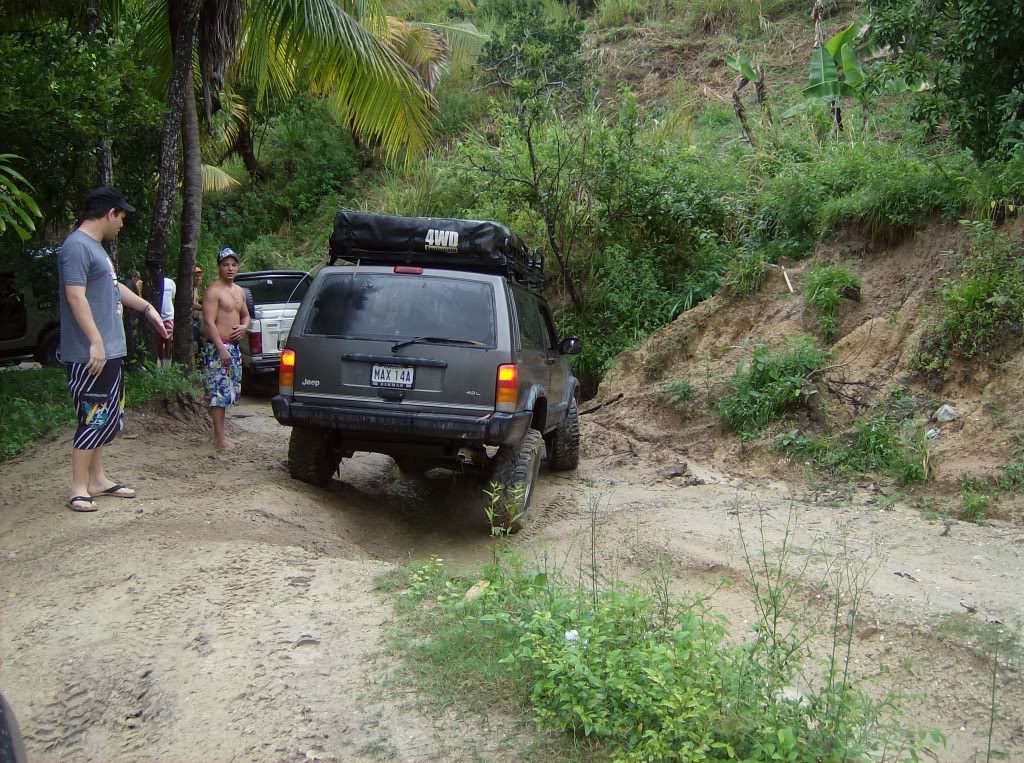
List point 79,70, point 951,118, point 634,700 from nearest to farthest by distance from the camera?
point 634,700 < point 79,70 < point 951,118

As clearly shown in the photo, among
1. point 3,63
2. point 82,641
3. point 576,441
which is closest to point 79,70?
point 3,63

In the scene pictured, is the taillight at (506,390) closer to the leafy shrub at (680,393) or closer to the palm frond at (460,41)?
the leafy shrub at (680,393)

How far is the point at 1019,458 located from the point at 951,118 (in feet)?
13.2

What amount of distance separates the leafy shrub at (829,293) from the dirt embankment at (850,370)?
11cm

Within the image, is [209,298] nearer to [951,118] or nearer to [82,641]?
[82,641]

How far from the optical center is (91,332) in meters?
5.86

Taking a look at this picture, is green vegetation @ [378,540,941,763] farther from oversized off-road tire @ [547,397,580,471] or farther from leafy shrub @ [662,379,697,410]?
leafy shrub @ [662,379,697,410]

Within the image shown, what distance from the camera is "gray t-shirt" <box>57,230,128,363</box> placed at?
5.88m

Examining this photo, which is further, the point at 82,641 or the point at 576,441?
the point at 576,441

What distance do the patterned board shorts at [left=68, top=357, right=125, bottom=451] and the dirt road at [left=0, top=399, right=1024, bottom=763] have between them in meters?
0.51

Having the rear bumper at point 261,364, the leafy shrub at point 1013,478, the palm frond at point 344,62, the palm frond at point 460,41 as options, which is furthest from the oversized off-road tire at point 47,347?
the leafy shrub at point 1013,478

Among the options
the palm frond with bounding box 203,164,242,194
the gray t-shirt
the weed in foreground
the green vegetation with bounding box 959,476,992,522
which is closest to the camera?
the weed in foreground

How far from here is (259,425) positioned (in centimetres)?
1066

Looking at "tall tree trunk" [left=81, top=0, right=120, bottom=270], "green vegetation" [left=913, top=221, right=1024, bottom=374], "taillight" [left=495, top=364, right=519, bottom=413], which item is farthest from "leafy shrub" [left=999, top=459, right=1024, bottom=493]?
"tall tree trunk" [left=81, top=0, right=120, bottom=270]
